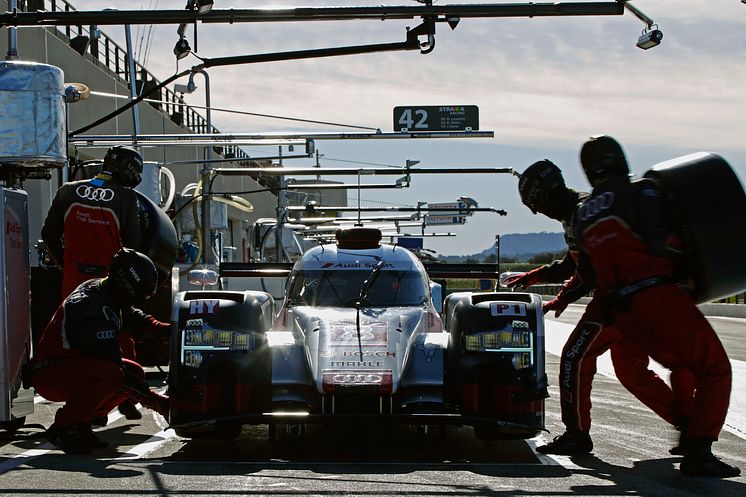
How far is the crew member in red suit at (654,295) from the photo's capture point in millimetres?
6633

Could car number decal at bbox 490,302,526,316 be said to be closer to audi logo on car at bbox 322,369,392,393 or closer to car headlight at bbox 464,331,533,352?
car headlight at bbox 464,331,533,352

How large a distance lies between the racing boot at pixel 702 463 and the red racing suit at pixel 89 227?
4476 millimetres

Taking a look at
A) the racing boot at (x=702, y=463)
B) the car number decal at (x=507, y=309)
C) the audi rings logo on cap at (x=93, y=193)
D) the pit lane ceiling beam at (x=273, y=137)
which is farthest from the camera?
the pit lane ceiling beam at (x=273, y=137)

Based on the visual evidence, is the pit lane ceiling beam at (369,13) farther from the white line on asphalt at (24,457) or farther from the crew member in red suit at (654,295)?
the white line on asphalt at (24,457)

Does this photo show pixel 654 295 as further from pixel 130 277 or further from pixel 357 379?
pixel 130 277

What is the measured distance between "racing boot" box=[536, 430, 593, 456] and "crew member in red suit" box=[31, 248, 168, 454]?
2350 mm

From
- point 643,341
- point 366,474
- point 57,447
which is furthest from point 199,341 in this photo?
point 643,341

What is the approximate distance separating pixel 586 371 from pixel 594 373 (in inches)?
2.1

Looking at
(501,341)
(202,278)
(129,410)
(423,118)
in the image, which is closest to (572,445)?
(501,341)

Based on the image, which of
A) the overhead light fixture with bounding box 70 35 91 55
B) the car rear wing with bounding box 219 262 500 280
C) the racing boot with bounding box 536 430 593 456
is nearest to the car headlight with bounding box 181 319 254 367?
the racing boot with bounding box 536 430 593 456

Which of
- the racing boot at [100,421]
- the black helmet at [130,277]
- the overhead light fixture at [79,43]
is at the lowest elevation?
the racing boot at [100,421]

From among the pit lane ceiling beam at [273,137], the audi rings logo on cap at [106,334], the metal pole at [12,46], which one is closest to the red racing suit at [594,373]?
the audi rings logo on cap at [106,334]

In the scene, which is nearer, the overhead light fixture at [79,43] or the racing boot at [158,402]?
the racing boot at [158,402]

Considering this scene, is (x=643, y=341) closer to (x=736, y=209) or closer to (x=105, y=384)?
(x=736, y=209)
